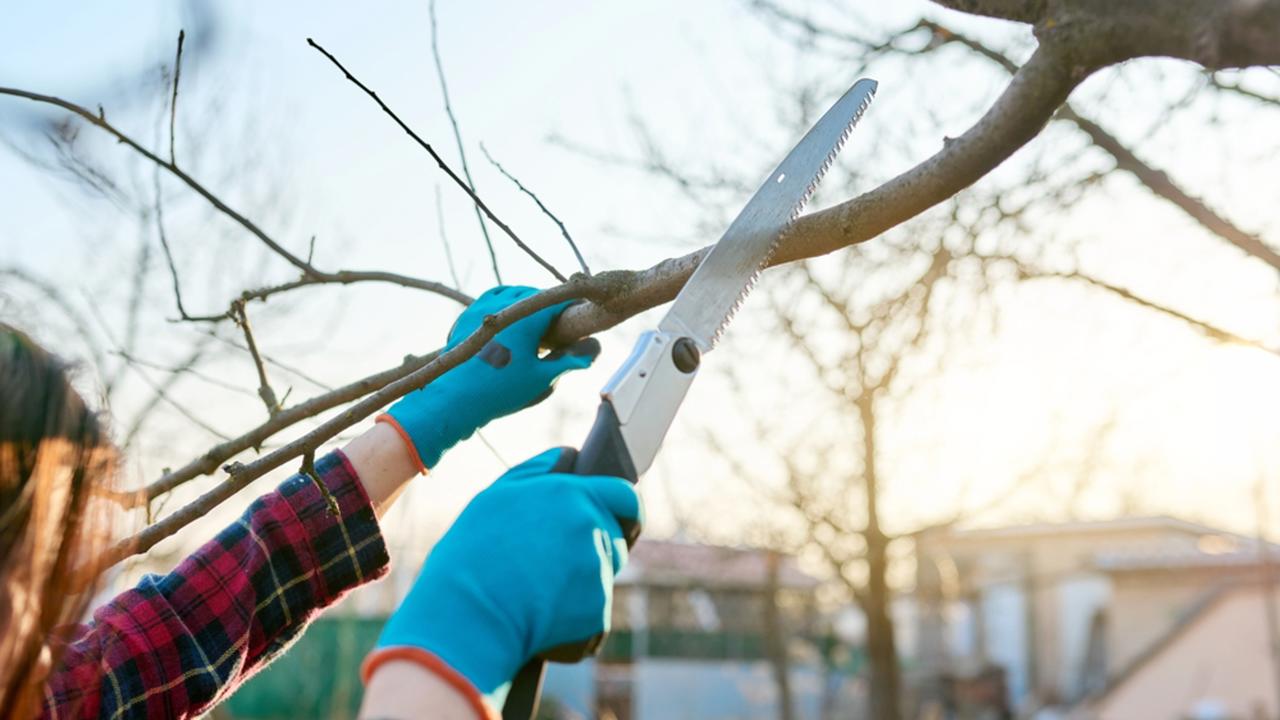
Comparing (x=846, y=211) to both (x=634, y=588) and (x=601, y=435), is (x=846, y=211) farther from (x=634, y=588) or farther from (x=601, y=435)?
(x=634, y=588)

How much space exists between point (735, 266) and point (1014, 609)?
2527cm

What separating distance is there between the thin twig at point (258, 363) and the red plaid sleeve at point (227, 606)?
1.75 ft

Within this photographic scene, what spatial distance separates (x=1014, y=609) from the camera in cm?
2481

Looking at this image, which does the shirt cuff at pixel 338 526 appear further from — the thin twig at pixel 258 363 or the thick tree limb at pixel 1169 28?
the thick tree limb at pixel 1169 28

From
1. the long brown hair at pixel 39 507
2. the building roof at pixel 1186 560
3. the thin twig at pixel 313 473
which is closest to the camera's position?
the long brown hair at pixel 39 507

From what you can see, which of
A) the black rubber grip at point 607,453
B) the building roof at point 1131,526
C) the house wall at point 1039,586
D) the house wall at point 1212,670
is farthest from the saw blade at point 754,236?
the building roof at point 1131,526

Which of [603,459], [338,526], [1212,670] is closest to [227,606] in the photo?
[338,526]

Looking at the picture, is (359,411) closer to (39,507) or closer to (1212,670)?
(39,507)

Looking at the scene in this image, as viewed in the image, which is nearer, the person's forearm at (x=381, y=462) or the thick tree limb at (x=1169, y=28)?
the thick tree limb at (x=1169, y=28)

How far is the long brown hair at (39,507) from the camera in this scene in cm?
101

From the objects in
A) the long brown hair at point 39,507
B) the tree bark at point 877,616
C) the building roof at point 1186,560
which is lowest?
the long brown hair at point 39,507

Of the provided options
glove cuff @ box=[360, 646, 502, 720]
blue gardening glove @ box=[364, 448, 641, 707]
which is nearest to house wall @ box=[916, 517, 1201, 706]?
blue gardening glove @ box=[364, 448, 641, 707]

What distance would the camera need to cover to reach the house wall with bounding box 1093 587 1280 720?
46.9 feet

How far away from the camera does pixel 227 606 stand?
1.75 m
